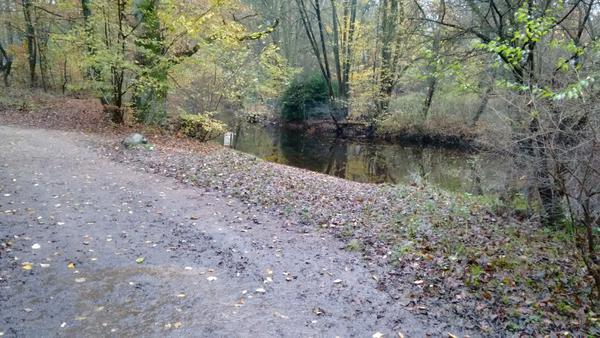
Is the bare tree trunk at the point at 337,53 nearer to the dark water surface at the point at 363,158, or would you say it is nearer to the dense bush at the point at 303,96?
the dense bush at the point at 303,96

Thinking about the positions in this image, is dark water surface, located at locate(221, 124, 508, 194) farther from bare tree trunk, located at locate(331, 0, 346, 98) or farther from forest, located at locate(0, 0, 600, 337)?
bare tree trunk, located at locate(331, 0, 346, 98)

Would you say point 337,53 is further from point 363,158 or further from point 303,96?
point 363,158

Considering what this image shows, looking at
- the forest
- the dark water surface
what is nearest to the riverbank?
the forest

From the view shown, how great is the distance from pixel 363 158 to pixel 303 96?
10.2 m

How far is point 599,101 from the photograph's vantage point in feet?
16.3

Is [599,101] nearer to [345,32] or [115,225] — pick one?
[115,225]

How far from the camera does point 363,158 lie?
21.6m

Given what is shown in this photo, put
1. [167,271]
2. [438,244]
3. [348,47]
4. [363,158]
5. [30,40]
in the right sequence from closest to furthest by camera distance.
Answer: [167,271]
[438,244]
[363,158]
[30,40]
[348,47]

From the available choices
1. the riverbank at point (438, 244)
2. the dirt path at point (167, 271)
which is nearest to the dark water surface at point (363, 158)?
the riverbank at point (438, 244)

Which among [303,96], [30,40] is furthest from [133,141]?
[303,96]

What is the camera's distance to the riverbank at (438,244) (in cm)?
459

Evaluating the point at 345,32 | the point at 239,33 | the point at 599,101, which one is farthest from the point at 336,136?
the point at 599,101

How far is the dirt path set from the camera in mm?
4340

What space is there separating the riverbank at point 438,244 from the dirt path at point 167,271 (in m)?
0.38
